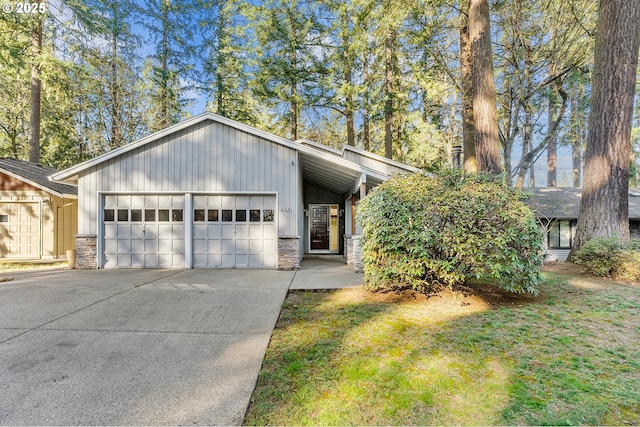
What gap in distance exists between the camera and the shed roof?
516 inches

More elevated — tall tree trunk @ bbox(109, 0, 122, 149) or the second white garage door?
tall tree trunk @ bbox(109, 0, 122, 149)

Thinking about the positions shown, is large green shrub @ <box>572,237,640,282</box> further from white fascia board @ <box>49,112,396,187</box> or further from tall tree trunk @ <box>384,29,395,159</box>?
tall tree trunk @ <box>384,29,395,159</box>

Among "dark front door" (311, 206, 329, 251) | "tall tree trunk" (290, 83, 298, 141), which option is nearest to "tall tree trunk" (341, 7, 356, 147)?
"tall tree trunk" (290, 83, 298, 141)

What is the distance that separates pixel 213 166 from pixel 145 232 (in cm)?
278

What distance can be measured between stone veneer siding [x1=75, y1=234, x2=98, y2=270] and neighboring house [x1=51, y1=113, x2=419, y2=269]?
3cm

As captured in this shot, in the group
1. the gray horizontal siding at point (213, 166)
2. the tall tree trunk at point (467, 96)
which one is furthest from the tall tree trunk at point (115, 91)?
the tall tree trunk at point (467, 96)

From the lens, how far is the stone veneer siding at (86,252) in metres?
8.53

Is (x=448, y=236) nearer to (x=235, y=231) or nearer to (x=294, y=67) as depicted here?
(x=235, y=231)

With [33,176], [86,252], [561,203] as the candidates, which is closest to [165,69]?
[33,176]

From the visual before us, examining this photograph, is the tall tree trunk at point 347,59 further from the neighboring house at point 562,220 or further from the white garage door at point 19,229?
the white garage door at point 19,229

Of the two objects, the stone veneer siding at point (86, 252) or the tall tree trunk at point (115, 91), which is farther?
the tall tree trunk at point (115, 91)

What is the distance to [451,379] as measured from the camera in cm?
259

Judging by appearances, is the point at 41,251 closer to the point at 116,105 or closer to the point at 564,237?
the point at 116,105

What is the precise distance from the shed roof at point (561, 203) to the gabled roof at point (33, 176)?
17.7 meters
